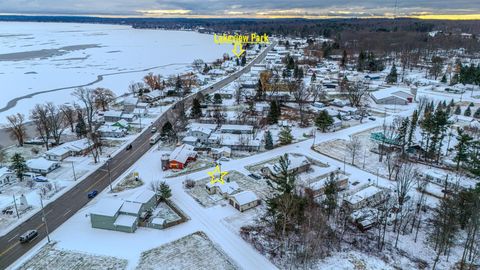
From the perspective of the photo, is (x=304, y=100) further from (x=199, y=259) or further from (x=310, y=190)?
(x=199, y=259)

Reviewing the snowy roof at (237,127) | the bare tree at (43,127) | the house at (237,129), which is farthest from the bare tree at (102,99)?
the house at (237,129)

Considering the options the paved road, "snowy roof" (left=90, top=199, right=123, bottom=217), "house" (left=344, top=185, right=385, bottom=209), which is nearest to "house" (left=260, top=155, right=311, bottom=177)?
"house" (left=344, top=185, right=385, bottom=209)

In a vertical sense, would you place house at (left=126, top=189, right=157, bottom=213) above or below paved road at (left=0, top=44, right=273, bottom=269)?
above

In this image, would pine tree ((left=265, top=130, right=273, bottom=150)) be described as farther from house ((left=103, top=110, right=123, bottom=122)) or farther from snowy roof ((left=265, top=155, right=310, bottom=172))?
house ((left=103, top=110, right=123, bottom=122))

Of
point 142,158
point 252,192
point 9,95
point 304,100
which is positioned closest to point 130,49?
point 9,95

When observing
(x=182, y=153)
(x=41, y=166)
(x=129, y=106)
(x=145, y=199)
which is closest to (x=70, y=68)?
(x=129, y=106)
